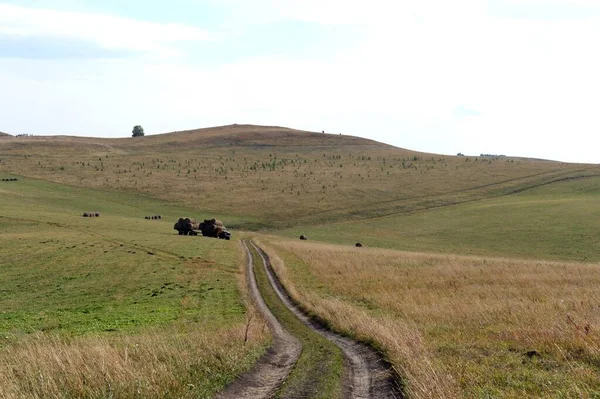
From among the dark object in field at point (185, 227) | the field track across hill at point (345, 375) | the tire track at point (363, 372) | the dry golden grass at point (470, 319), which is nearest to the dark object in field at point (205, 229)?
the dark object in field at point (185, 227)

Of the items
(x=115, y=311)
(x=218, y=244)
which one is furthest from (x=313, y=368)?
(x=218, y=244)

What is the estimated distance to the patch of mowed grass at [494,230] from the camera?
71.9m

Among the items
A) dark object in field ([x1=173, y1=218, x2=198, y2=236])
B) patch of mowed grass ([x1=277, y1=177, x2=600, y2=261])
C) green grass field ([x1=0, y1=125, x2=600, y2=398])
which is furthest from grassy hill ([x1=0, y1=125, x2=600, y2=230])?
dark object in field ([x1=173, y1=218, x2=198, y2=236])

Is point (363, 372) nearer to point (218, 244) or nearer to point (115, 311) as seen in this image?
point (115, 311)

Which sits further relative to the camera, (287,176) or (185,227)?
(287,176)

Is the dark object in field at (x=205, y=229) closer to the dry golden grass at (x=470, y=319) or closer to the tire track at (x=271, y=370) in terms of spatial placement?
the dry golden grass at (x=470, y=319)

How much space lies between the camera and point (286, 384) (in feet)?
44.0

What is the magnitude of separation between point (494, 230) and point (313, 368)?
77.1m

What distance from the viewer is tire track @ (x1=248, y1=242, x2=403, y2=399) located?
12.7 meters

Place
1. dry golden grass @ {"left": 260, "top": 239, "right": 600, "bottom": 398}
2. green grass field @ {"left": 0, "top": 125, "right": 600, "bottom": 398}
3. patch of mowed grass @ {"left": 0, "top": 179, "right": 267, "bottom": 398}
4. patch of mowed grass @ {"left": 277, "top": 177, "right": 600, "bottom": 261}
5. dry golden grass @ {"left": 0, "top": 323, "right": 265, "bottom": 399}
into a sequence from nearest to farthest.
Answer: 1. dry golden grass @ {"left": 0, "top": 323, "right": 265, "bottom": 399}
2. dry golden grass @ {"left": 260, "top": 239, "right": 600, "bottom": 398}
3. patch of mowed grass @ {"left": 0, "top": 179, "right": 267, "bottom": 398}
4. green grass field @ {"left": 0, "top": 125, "right": 600, "bottom": 398}
5. patch of mowed grass @ {"left": 277, "top": 177, "right": 600, "bottom": 261}

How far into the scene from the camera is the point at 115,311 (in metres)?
27.1

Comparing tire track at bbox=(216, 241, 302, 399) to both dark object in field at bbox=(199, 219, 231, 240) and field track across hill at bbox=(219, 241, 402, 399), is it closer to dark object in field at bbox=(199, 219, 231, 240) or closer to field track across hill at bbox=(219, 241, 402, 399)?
field track across hill at bbox=(219, 241, 402, 399)

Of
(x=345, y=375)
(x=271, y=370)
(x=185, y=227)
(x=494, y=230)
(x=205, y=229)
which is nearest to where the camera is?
(x=345, y=375)

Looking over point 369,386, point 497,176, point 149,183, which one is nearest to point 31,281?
point 369,386
